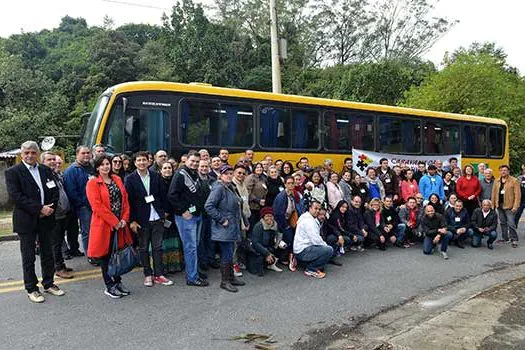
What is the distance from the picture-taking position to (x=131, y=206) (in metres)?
6.04

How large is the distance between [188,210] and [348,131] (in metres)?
6.97

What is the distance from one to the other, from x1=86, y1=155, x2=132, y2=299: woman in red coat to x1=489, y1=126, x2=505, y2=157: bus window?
46.6 ft

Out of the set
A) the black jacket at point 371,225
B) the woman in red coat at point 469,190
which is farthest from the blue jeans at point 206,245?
the woman in red coat at point 469,190

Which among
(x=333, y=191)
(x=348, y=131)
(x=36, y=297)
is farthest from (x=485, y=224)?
(x=36, y=297)

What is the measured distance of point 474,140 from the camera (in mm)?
15773

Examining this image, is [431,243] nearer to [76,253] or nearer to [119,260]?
[119,260]

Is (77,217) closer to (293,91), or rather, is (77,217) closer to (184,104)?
(184,104)

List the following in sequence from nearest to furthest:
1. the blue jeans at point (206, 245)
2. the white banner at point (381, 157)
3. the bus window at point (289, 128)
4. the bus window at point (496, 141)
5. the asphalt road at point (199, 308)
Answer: the asphalt road at point (199, 308)
the blue jeans at point (206, 245)
the bus window at point (289, 128)
the white banner at point (381, 157)
the bus window at point (496, 141)

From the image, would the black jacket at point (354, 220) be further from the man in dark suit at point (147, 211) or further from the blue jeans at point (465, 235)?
the man in dark suit at point (147, 211)

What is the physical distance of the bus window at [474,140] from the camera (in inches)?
606

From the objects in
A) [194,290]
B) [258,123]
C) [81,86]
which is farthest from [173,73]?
[194,290]

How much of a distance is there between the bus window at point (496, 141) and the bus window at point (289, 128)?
26.1 feet

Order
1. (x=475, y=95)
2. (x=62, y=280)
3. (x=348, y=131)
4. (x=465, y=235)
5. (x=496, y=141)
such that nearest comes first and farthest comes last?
(x=62, y=280) → (x=465, y=235) → (x=348, y=131) → (x=496, y=141) → (x=475, y=95)

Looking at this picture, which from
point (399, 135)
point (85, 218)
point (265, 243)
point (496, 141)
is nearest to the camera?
point (85, 218)
